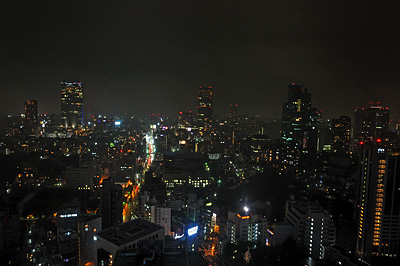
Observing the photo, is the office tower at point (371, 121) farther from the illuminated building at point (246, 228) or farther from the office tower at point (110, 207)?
the office tower at point (110, 207)

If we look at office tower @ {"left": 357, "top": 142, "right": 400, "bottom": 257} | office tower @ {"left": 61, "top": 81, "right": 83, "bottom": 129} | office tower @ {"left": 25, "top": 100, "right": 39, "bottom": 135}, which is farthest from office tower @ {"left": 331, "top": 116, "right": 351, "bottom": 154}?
office tower @ {"left": 61, "top": 81, "right": 83, "bottom": 129}

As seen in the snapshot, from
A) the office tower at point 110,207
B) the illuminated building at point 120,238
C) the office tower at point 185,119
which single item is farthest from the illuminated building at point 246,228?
the office tower at point 185,119

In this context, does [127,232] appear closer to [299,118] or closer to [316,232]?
[316,232]

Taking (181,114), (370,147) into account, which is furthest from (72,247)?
(181,114)

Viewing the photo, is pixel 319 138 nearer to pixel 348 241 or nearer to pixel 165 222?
pixel 348 241

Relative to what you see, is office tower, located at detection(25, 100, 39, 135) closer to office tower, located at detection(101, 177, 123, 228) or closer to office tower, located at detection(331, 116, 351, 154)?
office tower, located at detection(101, 177, 123, 228)

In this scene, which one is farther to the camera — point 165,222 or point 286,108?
point 286,108

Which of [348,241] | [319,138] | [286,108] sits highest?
[286,108]
